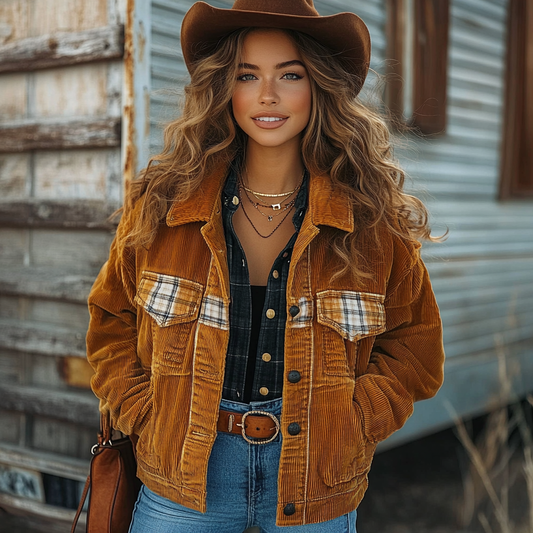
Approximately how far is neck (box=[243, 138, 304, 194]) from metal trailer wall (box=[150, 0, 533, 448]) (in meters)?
1.90

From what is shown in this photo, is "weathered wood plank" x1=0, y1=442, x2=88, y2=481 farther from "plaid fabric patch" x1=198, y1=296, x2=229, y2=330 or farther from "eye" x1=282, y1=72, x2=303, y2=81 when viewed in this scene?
"eye" x1=282, y1=72, x2=303, y2=81

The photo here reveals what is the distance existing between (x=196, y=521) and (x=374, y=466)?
4407 millimetres

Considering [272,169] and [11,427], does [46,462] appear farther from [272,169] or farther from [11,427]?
[272,169]

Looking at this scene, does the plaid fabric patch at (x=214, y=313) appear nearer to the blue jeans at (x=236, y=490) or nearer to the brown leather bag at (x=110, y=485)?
the blue jeans at (x=236, y=490)

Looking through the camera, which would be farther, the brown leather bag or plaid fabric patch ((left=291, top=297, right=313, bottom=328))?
the brown leather bag

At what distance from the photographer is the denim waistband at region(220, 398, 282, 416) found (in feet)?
6.91

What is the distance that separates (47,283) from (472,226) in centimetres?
301

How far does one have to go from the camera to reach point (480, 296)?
5004 mm

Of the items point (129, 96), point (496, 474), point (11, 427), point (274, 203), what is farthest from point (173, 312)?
point (496, 474)

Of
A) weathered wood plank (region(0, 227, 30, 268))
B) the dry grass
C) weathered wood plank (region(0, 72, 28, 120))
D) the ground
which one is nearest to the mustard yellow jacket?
weathered wood plank (region(0, 227, 30, 268))

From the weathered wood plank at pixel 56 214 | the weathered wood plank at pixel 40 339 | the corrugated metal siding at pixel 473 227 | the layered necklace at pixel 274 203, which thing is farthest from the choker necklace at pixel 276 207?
the corrugated metal siding at pixel 473 227

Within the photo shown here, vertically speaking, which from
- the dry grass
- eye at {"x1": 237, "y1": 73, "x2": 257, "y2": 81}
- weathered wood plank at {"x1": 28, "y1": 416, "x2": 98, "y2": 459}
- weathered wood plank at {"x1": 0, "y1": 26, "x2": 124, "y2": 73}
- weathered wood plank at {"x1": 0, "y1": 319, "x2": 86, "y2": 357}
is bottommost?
the dry grass

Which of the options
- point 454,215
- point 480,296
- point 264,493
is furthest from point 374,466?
point 264,493

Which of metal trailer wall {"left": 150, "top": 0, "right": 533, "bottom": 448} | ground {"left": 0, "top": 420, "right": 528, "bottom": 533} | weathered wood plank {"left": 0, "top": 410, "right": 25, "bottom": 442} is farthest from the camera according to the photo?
ground {"left": 0, "top": 420, "right": 528, "bottom": 533}
